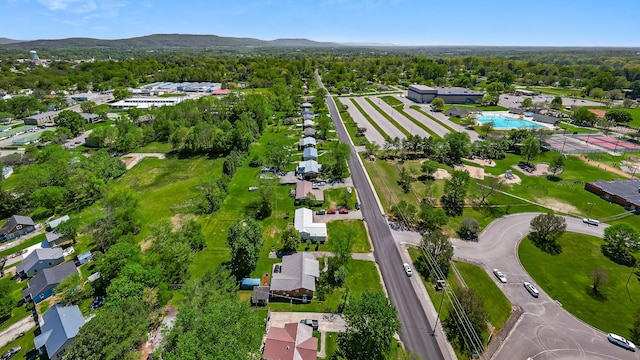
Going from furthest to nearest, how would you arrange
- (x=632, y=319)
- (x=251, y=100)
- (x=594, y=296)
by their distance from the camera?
1. (x=251, y=100)
2. (x=594, y=296)
3. (x=632, y=319)

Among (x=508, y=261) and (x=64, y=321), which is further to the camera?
(x=508, y=261)

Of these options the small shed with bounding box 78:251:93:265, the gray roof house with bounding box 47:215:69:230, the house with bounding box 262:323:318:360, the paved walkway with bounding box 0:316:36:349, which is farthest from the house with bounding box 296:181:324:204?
the gray roof house with bounding box 47:215:69:230

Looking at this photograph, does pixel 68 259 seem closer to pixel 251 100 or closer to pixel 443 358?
pixel 443 358

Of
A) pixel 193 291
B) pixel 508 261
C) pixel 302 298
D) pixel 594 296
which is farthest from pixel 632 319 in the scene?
pixel 193 291

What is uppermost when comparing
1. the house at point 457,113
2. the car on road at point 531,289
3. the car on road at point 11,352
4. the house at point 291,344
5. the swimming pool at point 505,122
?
the house at point 457,113

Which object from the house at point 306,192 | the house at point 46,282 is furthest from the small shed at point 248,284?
the house at point 46,282

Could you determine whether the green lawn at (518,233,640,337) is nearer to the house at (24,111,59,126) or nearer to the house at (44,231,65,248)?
the house at (44,231,65,248)

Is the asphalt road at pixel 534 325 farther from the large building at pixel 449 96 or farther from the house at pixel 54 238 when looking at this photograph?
the large building at pixel 449 96
